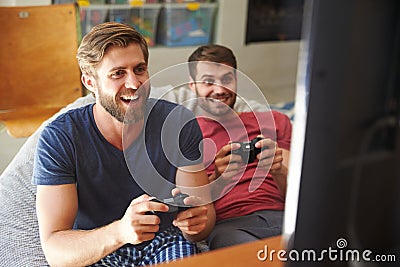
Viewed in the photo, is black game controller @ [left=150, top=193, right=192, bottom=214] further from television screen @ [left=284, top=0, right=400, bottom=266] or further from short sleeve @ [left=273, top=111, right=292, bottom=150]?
television screen @ [left=284, top=0, right=400, bottom=266]

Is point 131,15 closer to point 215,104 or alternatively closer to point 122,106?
point 215,104

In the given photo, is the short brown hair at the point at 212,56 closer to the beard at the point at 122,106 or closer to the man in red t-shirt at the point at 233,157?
the man in red t-shirt at the point at 233,157

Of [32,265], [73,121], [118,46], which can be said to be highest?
[118,46]

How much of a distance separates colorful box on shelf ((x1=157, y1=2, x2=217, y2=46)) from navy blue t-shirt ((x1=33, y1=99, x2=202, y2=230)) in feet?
5.20

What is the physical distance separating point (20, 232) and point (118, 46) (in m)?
0.37

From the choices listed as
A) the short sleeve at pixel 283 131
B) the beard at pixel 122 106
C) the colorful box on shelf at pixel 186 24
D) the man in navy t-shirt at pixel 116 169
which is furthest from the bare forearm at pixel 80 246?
the colorful box on shelf at pixel 186 24

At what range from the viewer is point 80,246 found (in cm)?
78

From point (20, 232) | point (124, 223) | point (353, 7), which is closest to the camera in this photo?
point (353, 7)

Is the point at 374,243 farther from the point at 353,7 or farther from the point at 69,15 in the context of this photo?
the point at 69,15

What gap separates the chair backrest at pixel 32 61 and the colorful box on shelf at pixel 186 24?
1.32 meters

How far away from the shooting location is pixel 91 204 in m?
0.83

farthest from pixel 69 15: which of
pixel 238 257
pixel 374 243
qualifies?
pixel 374 243

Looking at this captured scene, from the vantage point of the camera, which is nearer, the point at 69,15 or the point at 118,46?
the point at 118,46

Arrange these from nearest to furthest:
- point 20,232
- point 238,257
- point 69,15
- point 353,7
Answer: point 353,7 → point 238,257 → point 20,232 → point 69,15
